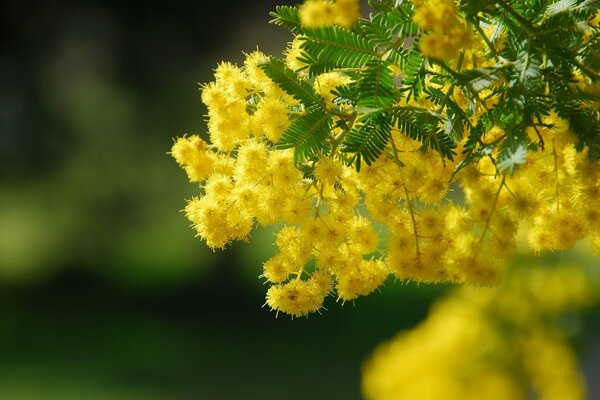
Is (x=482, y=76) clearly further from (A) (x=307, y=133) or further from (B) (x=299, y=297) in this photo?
(B) (x=299, y=297)

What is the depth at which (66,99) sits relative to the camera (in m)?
7.31

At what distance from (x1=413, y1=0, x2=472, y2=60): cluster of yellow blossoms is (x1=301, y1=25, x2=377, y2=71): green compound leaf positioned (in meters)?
0.10

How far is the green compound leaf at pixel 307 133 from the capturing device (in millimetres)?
701

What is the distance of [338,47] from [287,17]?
0.05 metres

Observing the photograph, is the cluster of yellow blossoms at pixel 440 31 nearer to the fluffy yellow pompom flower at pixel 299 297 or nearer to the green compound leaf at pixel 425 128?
the green compound leaf at pixel 425 128

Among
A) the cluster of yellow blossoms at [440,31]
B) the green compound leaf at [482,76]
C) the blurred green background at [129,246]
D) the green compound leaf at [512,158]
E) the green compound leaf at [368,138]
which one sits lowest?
the green compound leaf at [512,158]

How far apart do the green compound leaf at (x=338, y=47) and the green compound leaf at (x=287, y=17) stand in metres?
0.01

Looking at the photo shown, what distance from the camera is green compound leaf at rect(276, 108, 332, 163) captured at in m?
0.70

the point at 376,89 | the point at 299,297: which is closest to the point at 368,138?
the point at 376,89

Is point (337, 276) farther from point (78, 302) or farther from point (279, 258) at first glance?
point (78, 302)

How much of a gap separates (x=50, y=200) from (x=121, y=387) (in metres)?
2.45

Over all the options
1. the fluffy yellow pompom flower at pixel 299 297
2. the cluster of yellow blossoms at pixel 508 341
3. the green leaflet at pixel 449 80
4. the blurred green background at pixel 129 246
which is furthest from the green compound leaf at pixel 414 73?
the blurred green background at pixel 129 246

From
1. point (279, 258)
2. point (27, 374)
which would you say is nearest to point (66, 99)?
point (27, 374)

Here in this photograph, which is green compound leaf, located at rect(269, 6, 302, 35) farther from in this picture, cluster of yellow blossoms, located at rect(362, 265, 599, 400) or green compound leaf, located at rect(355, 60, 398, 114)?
cluster of yellow blossoms, located at rect(362, 265, 599, 400)
